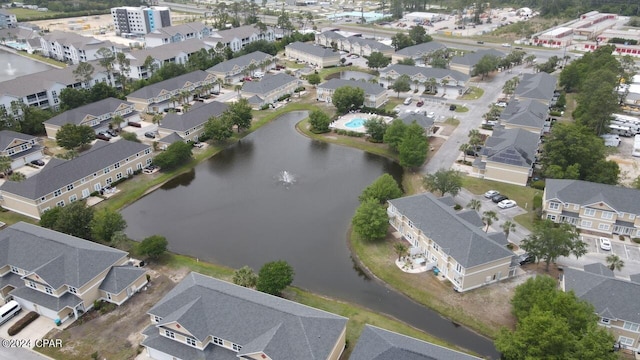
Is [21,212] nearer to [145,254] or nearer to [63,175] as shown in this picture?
[63,175]

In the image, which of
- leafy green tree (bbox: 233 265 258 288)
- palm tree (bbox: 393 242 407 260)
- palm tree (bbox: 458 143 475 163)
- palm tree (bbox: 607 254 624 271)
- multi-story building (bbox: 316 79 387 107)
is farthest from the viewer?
multi-story building (bbox: 316 79 387 107)

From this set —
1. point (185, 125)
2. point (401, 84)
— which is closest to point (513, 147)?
point (401, 84)

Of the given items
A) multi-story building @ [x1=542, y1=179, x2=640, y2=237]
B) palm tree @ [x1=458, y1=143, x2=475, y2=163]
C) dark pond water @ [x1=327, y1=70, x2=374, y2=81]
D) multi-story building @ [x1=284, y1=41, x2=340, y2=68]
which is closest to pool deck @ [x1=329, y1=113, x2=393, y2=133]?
palm tree @ [x1=458, y1=143, x2=475, y2=163]

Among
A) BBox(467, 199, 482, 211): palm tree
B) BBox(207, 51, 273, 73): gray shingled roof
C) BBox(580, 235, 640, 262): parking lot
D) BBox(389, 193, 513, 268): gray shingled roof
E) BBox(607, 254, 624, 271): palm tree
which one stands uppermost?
BBox(207, 51, 273, 73): gray shingled roof

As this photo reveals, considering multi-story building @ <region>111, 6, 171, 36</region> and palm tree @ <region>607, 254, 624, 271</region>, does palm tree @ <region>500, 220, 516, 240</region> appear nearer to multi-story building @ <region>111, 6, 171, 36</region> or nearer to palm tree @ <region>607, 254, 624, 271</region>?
palm tree @ <region>607, 254, 624, 271</region>

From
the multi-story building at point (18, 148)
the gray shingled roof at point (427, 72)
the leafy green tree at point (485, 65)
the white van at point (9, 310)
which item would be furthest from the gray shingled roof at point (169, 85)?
the leafy green tree at point (485, 65)

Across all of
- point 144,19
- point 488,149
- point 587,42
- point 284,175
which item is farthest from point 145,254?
point 587,42
